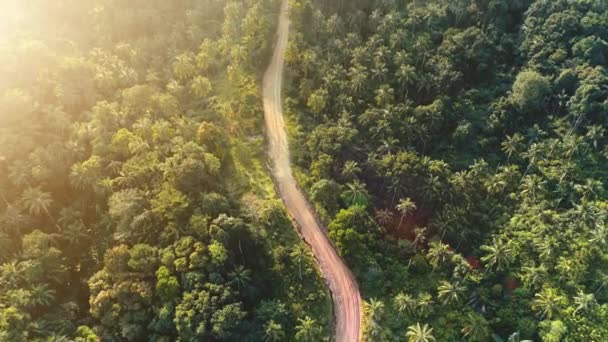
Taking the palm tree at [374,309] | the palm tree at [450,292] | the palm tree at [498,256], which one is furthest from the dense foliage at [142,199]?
the palm tree at [498,256]

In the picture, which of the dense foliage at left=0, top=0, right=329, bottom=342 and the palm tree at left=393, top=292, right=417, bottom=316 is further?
the palm tree at left=393, top=292, right=417, bottom=316

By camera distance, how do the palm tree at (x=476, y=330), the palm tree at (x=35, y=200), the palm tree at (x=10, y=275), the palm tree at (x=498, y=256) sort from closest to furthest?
the palm tree at (x=10, y=275)
the palm tree at (x=476, y=330)
the palm tree at (x=35, y=200)
the palm tree at (x=498, y=256)

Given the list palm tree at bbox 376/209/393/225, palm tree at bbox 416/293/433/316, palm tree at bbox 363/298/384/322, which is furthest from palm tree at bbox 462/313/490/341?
palm tree at bbox 376/209/393/225

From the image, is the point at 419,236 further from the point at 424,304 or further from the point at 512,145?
the point at 512,145

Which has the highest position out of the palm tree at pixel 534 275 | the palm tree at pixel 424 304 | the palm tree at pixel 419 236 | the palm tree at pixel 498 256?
the palm tree at pixel 419 236

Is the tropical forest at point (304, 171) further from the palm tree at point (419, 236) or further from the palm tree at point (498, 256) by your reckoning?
the palm tree at point (419, 236)

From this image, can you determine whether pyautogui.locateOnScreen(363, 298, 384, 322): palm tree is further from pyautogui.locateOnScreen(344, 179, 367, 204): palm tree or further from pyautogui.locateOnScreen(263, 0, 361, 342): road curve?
pyautogui.locateOnScreen(344, 179, 367, 204): palm tree

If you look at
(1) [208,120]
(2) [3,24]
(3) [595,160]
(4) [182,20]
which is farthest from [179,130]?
(3) [595,160]
